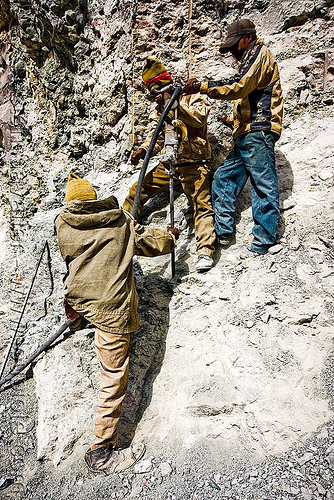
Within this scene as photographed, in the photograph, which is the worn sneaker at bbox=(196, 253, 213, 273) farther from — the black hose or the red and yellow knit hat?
the red and yellow knit hat

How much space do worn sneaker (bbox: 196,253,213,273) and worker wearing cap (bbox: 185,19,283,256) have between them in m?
0.28

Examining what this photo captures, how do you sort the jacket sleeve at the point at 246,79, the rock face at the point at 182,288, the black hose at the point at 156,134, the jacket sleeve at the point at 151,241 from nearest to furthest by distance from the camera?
the rock face at the point at 182,288
the jacket sleeve at the point at 151,241
the jacket sleeve at the point at 246,79
the black hose at the point at 156,134

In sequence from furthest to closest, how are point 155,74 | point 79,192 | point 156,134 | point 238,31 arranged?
point 156,134, point 155,74, point 238,31, point 79,192

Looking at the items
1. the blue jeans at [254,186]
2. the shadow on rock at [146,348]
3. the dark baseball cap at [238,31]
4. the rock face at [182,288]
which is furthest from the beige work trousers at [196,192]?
the dark baseball cap at [238,31]

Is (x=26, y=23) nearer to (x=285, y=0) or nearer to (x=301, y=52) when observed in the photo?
(x=285, y=0)

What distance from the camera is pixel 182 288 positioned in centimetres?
332

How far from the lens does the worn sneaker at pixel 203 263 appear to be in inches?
130

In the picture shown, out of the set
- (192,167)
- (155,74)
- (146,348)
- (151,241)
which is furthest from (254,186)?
(146,348)

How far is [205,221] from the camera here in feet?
11.6

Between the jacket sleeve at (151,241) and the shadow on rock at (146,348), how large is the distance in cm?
55

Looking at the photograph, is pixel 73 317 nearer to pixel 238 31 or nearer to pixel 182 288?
pixel 182 288

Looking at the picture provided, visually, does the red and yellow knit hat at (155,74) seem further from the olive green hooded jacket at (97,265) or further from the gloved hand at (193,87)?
the olive green hooded jacket at (97,265)

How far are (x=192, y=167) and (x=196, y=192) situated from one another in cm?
33

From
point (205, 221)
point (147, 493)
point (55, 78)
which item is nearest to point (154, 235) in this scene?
point (205, 221)
